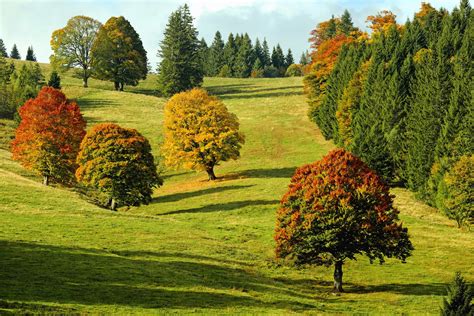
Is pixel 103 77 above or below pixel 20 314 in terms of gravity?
above

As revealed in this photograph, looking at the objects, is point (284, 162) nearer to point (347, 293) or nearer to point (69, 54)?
point (347, 293)

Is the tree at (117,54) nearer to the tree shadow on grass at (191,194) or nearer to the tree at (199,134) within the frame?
the tree at (199,134)

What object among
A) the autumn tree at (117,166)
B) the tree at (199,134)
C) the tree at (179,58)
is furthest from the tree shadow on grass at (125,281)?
the tree at (179,58)

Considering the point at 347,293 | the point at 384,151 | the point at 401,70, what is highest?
the point at 401,70

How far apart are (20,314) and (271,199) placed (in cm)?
4281

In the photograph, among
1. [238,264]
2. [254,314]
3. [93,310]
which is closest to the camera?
[93,310]

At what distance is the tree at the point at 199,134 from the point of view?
7575cm

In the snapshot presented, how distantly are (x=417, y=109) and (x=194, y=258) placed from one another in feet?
135

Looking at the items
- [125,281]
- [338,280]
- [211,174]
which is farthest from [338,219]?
[211,174]

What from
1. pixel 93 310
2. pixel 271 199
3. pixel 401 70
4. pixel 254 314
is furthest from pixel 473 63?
pixel 93 310

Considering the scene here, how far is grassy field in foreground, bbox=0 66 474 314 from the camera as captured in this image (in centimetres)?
3014

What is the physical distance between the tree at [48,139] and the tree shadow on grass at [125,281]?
34.2m

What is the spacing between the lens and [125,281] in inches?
1283

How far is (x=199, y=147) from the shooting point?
7644 cm
